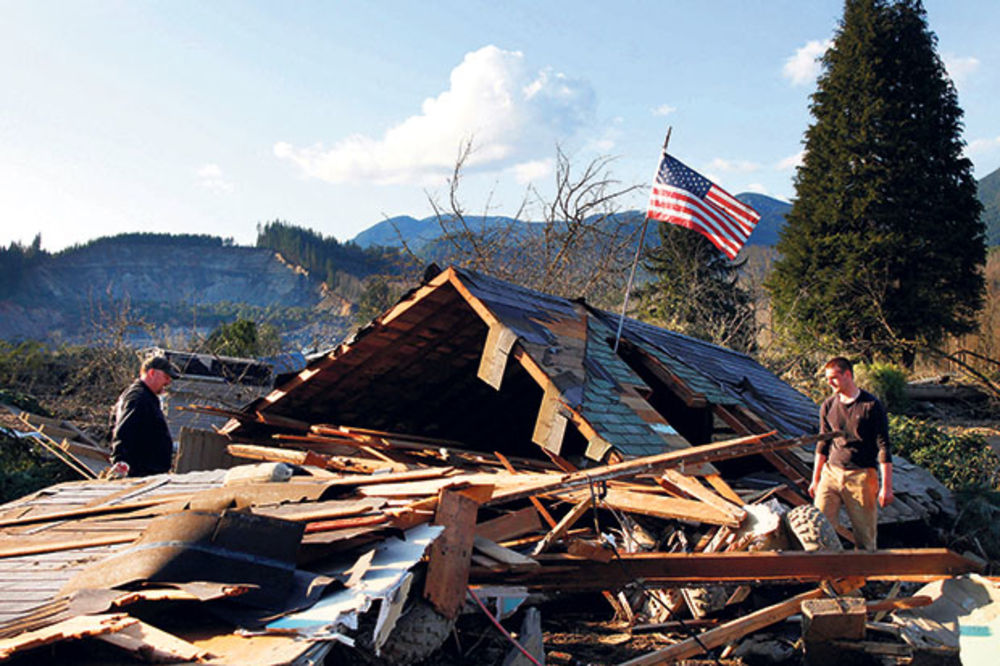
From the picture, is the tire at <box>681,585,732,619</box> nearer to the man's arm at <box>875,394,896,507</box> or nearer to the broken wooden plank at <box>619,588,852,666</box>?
the broken wooden plank at <box>619,588,852,666</box>

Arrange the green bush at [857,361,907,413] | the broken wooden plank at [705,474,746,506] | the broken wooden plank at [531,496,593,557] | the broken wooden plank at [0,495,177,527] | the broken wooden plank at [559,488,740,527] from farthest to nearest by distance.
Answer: the green bush at [857,361,907,413] < the broken wooden plank at [705,474,746,506] < the broken wooden plank at [559,488,740,527] < the broken wooden plank at [531,496,593,557] < the broken wooden plank at [0,495,177,527]

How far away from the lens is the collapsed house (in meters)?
3.33

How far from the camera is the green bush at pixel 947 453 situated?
1230 centimetres

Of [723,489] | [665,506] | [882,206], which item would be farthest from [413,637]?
[882,206]

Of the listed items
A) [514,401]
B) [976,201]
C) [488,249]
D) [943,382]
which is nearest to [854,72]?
[976,201]

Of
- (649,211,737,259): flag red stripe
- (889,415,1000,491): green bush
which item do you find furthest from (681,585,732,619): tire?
(889,415,1000,491): green bush

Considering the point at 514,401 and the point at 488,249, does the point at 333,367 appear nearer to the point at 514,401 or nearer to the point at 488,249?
the point at 514,401

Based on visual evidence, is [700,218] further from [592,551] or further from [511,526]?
[592,551]

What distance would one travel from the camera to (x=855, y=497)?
260 inches

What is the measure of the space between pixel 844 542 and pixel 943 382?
58.4 feet

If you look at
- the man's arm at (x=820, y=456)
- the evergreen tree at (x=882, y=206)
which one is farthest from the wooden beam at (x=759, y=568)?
the evergreen tree at (x=882, y=206)

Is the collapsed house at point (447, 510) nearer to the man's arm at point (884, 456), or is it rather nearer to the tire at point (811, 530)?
the tire at point (811, 530)

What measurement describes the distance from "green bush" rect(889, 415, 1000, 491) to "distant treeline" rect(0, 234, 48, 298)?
6613cm

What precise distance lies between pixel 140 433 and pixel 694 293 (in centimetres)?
2007
